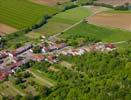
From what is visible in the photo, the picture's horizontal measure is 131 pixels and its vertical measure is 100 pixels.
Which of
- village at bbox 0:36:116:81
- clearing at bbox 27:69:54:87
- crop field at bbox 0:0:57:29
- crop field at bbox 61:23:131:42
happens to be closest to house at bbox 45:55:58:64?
village at bbox 0:36:116:81

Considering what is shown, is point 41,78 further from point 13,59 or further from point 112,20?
point 112,20

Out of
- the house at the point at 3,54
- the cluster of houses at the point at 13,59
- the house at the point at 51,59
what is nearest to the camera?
the cluster of houses at the point at 13,59

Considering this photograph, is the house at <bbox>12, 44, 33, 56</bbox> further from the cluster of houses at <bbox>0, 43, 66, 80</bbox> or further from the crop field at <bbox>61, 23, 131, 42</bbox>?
the crop field at <bbox>61, 23, 131, 42</bbox>

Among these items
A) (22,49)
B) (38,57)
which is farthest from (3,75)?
(22,49)

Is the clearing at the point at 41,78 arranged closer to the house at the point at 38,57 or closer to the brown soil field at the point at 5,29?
the house at the point at 38,57

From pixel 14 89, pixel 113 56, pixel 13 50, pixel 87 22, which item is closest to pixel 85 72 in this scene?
pixel 113 56

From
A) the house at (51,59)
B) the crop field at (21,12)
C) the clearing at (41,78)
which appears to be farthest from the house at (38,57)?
the crop field at (21,12)
